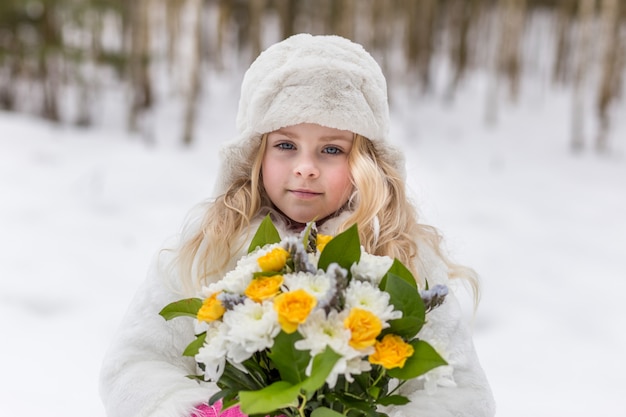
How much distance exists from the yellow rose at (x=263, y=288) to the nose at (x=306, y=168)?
48cm

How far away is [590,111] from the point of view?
14.1 metres

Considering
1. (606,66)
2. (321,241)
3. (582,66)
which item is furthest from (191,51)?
(321,241)

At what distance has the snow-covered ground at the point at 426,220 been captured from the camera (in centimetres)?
317

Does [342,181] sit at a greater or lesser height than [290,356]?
greater

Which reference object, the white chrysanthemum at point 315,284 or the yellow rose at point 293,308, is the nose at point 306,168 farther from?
the yellow rose at point 293,308

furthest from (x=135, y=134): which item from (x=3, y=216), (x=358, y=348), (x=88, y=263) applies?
(x=358, y=348)

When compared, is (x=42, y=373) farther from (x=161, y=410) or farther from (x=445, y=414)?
(x=445, y=414)

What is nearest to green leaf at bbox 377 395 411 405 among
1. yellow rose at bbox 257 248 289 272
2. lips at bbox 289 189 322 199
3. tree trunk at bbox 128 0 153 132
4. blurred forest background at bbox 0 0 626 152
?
yellow rose at bbox 257 248 289 272

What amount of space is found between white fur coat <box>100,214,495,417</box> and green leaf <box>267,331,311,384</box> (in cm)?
42

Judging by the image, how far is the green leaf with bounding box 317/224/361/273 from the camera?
1312 millimetres

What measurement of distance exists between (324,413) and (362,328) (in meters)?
0.22

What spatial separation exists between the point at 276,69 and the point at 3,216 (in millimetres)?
3964

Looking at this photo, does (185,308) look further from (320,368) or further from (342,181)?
(342,181)

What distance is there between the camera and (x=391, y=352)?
116 centimetres
